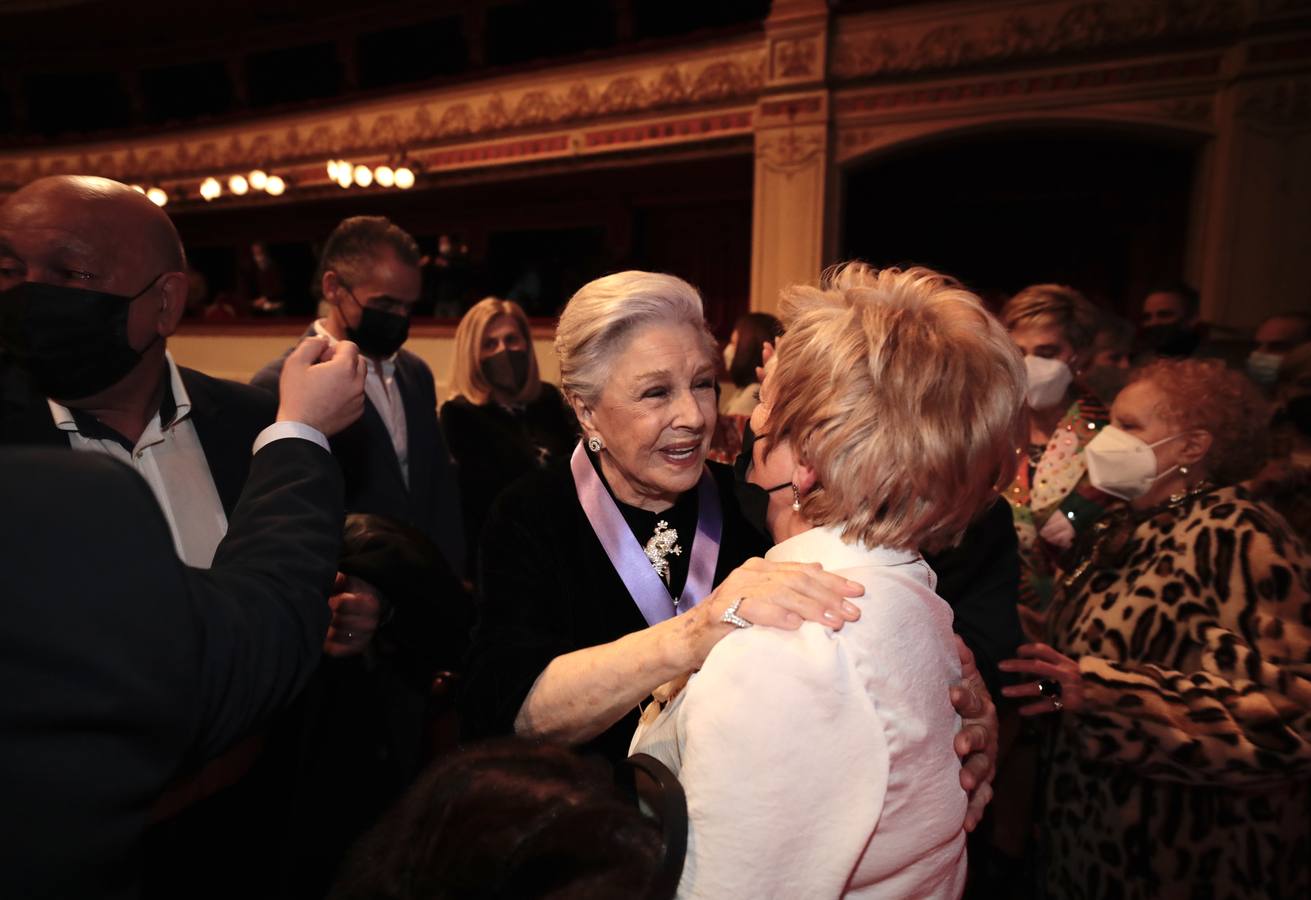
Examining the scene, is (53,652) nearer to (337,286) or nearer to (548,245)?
(337,286)

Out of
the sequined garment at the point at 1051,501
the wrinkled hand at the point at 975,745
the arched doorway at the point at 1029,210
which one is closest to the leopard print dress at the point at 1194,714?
the wrinkled hand at the point at 975,745

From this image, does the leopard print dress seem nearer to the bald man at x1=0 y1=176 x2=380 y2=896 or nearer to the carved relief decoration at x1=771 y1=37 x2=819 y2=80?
the bald man at x1=0 y1=176 x2=380 y2=896

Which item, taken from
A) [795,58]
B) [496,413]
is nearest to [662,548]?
[496,413]

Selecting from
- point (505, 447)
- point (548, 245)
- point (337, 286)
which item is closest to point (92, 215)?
point (337, 286)

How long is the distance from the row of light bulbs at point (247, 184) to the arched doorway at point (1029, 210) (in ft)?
26.3

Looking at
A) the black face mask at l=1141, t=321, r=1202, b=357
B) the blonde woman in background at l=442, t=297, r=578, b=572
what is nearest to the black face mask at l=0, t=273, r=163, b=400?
the blonde woman in background at l=442, t=297, r=578, b=572

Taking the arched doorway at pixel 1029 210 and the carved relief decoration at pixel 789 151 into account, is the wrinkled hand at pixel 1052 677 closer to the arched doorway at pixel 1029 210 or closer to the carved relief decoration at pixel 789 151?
the arched doorway at pixel 1029 210

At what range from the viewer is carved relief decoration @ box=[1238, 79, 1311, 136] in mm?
5871

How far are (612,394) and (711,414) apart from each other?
0.21 meters

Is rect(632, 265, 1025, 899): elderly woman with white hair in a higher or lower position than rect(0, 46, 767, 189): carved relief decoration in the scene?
lower

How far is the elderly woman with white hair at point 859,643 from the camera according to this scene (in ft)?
2.53

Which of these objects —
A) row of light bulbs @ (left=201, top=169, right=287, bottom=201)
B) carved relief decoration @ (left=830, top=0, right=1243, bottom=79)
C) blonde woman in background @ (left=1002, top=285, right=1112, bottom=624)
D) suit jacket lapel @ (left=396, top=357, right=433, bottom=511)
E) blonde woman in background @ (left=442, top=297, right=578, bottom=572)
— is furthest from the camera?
row of light bulbs @ (left=201, top=169, right=287, bottom=201)

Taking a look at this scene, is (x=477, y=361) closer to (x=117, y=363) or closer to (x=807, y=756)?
(x=117, y=363)

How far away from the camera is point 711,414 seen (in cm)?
147
